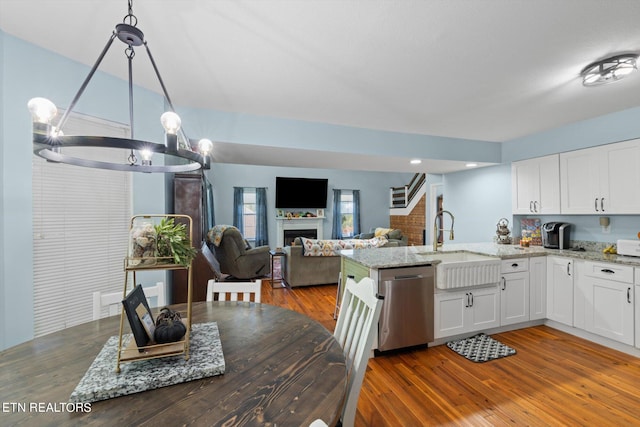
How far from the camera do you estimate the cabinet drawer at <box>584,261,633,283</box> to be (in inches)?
101

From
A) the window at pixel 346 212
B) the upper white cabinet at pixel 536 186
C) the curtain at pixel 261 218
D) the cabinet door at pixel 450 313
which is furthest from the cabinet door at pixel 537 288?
the curtain at pixel 261 218

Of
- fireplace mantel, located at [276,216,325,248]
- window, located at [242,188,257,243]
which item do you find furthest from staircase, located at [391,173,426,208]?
window, located at [242,188,257,243]

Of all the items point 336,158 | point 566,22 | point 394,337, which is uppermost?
point 566,22

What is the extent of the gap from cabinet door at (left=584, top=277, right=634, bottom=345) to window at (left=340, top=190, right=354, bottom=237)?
6578mm

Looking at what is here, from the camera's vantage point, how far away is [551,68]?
2.04 metres

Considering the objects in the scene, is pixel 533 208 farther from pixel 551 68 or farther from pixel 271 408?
pixel 271 408

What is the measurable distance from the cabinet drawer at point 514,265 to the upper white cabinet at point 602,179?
868 mm

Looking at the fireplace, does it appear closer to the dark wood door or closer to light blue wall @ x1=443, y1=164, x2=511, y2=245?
light blue wall @ x1=443, y1=164, x2=511, y2=245

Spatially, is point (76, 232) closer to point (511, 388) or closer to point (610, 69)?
point (511, 388)

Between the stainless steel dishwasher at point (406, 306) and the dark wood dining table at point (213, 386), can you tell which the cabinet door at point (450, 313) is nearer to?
the stainless steel dishwasher at point (406, 306)

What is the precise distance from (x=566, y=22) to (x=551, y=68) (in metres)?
0.59

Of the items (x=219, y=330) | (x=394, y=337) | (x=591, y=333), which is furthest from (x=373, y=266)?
(x=591, y=333)

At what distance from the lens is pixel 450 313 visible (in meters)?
2.85

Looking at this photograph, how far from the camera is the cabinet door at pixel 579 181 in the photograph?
3.11m
